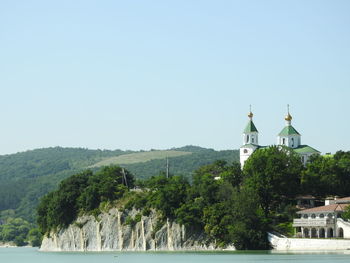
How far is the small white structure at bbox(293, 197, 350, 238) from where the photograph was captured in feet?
290

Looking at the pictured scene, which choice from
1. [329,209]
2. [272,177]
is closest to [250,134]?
[272,177]

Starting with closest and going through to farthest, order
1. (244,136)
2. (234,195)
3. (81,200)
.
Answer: (234,195)
(81,200)
(244,136)

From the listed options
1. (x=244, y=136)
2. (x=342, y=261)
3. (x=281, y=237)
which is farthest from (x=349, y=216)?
(x=244, y=136)

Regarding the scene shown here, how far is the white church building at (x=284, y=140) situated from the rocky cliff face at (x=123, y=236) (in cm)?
2106

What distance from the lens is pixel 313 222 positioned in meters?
89.4

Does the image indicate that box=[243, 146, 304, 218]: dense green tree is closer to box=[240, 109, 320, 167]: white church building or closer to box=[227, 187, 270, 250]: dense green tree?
box=[227, 187, 270, 250]: dense green tree

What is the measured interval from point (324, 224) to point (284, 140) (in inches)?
1166

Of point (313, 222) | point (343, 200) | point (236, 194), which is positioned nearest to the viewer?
point (313, 222)

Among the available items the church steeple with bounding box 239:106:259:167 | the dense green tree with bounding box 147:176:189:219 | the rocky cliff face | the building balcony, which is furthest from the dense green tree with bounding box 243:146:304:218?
the church steeple with bounding box 239:106:259:167

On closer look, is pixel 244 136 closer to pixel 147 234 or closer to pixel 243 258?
pixel 147 234

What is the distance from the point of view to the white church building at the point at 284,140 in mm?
115438

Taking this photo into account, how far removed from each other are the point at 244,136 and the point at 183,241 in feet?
88.6

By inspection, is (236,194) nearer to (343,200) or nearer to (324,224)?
(324,224)

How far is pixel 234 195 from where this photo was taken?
9331 centimetres
